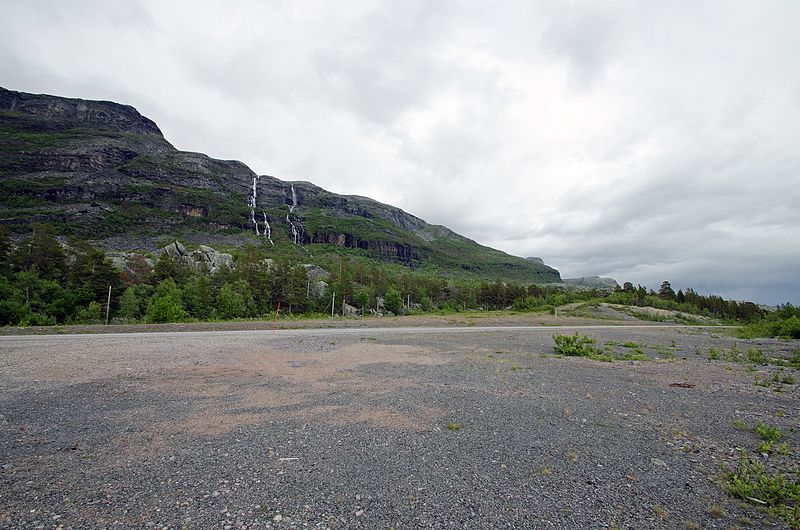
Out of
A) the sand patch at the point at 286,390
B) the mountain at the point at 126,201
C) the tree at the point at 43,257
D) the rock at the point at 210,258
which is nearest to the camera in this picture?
the sand patch at the point at 286,390

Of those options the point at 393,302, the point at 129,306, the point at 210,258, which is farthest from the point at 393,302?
the point at 210,258

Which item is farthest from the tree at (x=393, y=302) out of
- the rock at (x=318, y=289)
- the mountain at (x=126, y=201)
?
the mountain at (x=126, y=201)

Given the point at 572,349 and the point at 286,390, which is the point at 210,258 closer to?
the point at 286,390

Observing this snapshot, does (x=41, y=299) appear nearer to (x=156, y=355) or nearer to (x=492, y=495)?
(x=156, y=355)

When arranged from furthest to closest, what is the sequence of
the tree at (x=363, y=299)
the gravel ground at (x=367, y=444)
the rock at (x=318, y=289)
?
the tree at (x=363, y=299) → the rock at (x=318, y=289) → the gravel ground at (x=367, y=444)

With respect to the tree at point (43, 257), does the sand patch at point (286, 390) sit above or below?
below

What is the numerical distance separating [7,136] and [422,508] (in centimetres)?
26210

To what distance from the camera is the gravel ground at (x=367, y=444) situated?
3762 mm

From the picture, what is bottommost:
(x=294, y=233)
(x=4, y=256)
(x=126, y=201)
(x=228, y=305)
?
(x=228, y=305)

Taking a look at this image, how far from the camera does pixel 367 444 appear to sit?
551cm

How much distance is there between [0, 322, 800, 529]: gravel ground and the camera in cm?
376

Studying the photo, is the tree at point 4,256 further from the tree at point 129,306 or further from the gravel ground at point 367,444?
the gravel ground at point 367,444

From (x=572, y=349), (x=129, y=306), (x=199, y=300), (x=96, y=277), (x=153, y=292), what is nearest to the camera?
(x=572, y=349)

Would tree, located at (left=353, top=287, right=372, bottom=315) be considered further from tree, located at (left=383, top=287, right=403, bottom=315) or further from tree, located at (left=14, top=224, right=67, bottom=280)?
tree, located at (left=14, top=224, right=67, bottom=280)
